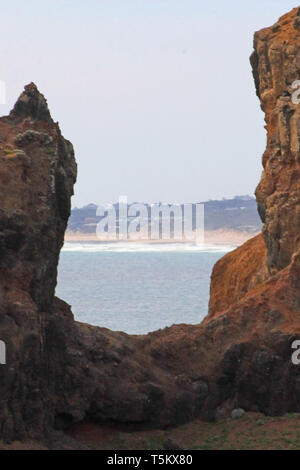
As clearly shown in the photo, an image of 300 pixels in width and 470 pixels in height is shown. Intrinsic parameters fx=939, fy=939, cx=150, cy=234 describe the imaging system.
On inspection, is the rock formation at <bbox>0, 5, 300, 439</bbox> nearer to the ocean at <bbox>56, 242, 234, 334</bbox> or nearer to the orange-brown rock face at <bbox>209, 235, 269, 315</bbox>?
the orange-brown rock face at <bbox>209, 235, 269, 315</bbox>

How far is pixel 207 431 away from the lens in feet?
115

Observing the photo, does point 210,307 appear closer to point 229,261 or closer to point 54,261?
point 229,261

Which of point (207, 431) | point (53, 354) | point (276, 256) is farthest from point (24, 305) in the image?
point (276, 256)

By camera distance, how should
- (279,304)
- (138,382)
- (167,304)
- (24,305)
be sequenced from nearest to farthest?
(24,305) → (138,382) → (279,304) → (167,304)

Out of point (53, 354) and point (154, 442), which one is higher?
point (53, 354)

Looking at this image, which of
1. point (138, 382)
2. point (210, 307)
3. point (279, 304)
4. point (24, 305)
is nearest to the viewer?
point (24, 305)

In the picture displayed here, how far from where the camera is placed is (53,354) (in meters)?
32.1

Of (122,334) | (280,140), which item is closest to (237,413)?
(122,334)

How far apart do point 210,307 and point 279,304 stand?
13.6m

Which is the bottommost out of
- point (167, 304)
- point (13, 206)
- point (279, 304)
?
point (167, 304)

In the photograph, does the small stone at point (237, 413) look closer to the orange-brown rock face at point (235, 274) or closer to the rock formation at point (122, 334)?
the rock formation at point (122, 334)

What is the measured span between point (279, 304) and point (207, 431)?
5976 mm

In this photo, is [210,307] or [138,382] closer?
[138,382]

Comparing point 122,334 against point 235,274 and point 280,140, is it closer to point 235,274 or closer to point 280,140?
point 280,140
